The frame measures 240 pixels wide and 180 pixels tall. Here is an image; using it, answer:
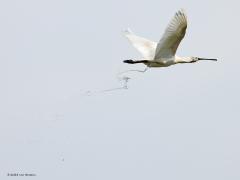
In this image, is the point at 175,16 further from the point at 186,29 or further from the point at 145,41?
the point at 145,41

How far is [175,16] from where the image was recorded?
140ft

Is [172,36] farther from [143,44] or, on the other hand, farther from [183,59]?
[183,59]

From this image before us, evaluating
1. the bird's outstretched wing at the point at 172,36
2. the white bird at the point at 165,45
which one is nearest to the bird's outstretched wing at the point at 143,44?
the white bird at the point at 165,45

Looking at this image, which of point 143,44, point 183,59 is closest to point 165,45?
point 143,44

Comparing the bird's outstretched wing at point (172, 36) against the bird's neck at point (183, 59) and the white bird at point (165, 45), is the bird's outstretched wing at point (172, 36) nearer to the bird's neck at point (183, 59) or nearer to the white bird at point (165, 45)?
the white bird at point (165, 45)

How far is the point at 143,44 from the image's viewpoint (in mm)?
45750

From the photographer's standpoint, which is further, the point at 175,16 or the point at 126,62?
the point at 126,62

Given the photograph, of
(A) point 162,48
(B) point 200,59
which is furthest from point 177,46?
(B) point 200,59

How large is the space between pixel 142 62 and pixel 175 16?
260 centimetres

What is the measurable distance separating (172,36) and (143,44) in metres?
2.67

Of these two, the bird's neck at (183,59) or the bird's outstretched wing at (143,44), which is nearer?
the bird's outstretched wing at (143,44)

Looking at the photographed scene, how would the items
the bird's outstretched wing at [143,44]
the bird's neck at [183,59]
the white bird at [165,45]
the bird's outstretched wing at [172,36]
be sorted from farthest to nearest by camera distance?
the bird's neck at [183,59] → the bird's outstretched wing at [143,44] → the white bird at [165,45] → the bird's outstretched wing at [172,36]

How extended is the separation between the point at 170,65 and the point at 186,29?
2.67 meters

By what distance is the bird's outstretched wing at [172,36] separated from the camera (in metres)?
42.6
